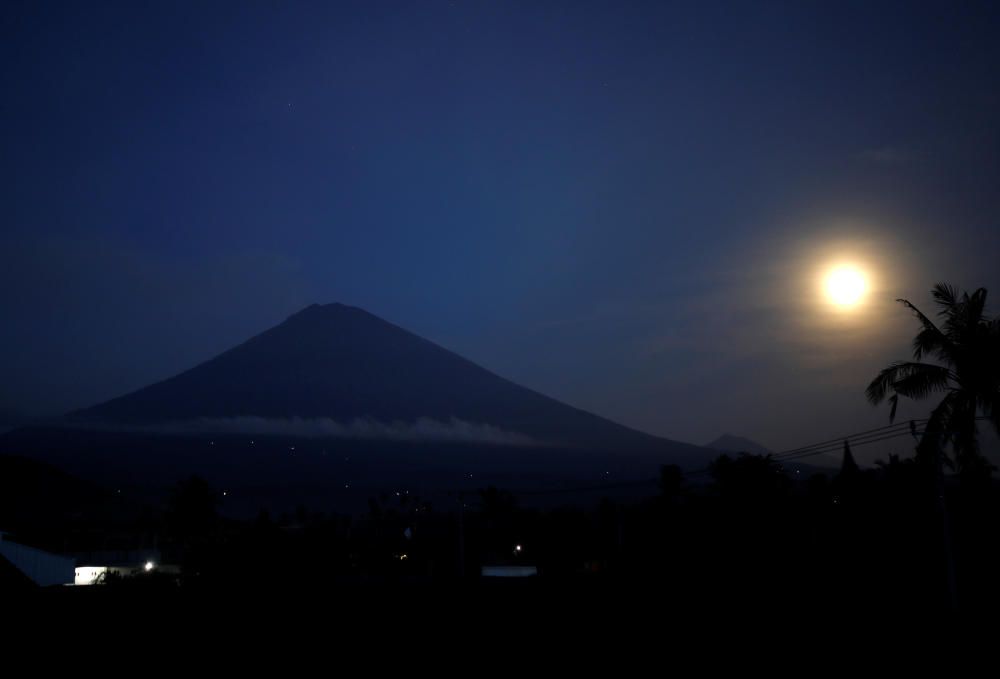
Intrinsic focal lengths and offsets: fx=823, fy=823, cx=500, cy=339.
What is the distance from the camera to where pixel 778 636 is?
891 cm

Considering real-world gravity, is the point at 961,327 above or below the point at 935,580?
above

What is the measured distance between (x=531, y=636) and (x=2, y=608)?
18.4 ft

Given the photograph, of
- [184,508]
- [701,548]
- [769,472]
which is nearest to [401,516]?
[184,508]

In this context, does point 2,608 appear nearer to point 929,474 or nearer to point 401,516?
point 929,474

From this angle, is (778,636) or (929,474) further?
(929,474)

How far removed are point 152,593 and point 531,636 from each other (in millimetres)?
4402

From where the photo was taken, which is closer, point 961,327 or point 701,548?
point 961,327

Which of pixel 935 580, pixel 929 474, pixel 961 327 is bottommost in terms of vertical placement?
pixel 935 580

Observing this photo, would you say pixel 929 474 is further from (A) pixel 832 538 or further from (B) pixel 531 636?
(B) pixel 531 636

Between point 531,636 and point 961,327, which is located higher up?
point 961,327

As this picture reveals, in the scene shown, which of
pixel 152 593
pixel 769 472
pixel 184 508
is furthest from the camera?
pixel 184 508

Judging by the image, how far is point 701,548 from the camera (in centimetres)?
2886

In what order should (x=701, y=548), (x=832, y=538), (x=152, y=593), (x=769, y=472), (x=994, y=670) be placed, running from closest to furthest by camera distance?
1. (x=994, y=670)
2. (x=152, y=593)
3. (x=832, y=538)
4. (x=701, y=548)
5. (x=769, y=472)

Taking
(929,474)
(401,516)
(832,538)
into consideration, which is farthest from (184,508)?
(929,474)
